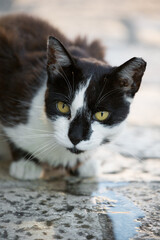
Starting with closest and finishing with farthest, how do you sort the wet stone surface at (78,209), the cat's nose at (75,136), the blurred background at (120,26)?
the wet stone surface at (78,209) → the cat's nose at (75,136) → the blurred background at (120,26)

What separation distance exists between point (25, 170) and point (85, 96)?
→ 1.98 ft

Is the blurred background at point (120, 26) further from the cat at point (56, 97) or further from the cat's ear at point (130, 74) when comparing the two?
the cat's ear at point (130, 74)

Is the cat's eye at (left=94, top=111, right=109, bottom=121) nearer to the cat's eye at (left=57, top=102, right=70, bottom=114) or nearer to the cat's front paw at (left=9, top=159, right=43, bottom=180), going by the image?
the cat's eye at (left=57, top=102, right=70, bottom=114)

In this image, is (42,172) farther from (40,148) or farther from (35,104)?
(35,104)

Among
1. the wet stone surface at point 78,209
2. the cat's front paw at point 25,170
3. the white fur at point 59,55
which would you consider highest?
the white fur at point 59,55

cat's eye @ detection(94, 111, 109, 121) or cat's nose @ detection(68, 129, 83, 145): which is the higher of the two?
cat's eye @ detection(94, 111, 109, 121)

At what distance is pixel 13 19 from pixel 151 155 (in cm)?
122

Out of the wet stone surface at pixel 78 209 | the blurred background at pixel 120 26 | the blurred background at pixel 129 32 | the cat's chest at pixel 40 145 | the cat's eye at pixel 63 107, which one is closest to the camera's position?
the wet stone surface at pixel 78 209

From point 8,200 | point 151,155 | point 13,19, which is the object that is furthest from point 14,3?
point 8,200

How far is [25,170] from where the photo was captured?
86.0 inches

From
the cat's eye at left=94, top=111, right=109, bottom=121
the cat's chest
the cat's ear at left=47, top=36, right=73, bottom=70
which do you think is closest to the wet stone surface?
the cat's chest

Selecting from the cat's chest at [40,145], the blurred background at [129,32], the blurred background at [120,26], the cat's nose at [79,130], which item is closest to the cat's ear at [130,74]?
the cat's nose at [79,130]

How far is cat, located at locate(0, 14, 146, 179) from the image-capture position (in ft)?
5.99

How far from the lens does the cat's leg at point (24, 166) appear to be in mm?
2184
